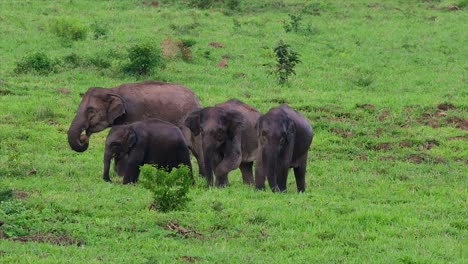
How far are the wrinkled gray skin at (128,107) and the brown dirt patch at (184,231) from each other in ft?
16.4

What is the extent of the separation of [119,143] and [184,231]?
4197mm

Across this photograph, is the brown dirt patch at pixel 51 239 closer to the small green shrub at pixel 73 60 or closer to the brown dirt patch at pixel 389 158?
the brown dirt patch at pixel 389 158

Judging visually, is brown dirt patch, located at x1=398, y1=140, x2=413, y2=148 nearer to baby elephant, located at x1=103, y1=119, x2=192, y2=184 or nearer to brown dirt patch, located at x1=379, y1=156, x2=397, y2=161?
brown dirt patch, located at x1=379, y1=156, x2=397, y2=161

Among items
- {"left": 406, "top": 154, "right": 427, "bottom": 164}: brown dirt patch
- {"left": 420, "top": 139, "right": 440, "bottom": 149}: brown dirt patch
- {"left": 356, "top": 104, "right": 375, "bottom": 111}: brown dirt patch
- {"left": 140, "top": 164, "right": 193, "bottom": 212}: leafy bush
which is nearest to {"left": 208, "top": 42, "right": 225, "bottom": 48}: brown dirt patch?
{"left": 356, "top": 104, "right": 375, "bottom": 111}: brown dirt patch

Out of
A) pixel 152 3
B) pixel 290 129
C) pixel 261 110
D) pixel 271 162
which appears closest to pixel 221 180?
pixel 271 162

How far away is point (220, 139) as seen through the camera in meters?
16.3

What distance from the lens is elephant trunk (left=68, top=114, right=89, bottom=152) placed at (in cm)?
1756

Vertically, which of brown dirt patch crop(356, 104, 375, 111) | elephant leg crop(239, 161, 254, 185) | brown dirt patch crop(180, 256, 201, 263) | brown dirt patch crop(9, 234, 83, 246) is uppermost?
brown dirt patch crop(180, 256, 201, 263)

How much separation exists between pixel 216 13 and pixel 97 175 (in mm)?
19320

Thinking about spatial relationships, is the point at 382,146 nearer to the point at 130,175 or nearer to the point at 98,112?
the point at 98,112

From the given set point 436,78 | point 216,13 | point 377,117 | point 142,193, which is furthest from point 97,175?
point 216,13

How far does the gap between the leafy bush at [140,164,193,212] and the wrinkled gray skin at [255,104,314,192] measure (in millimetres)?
2187

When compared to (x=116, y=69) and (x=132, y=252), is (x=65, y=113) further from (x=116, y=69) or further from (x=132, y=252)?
(x=132, y=252)

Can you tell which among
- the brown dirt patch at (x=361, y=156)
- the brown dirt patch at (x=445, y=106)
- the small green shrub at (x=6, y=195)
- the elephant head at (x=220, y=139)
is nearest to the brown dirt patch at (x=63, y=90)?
the brown dirt patch at (x=361, y=156)
